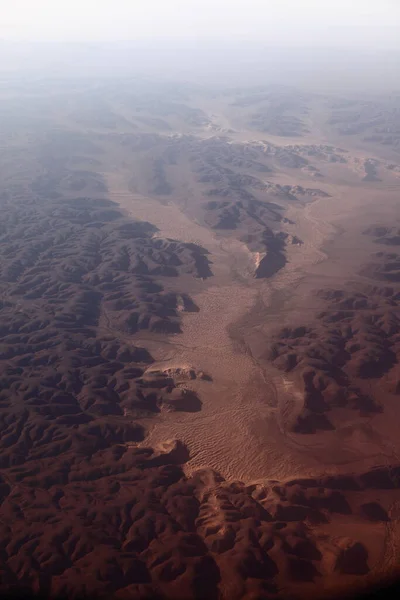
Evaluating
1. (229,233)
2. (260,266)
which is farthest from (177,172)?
(260,266)

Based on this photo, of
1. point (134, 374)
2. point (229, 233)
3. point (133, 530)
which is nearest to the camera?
point (133, 530)

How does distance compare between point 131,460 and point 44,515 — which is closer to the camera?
point 44,515

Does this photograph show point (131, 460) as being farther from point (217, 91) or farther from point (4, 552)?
point (217, 91)

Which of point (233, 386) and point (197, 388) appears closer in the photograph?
point (197, 388)

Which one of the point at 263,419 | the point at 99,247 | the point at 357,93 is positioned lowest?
the point at 263,419

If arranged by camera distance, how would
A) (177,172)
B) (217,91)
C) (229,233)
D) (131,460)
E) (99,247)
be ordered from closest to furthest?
1. (131,460)
2. (99,247)
3. (229,233)
4. (177,172)
5. (217,91)

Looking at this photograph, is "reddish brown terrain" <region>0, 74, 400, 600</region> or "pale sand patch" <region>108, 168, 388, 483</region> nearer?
"reddish brown terrain" <region>0, 74, 400, 600</region>

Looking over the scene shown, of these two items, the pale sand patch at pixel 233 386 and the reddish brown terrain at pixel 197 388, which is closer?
the reddish brown terrain at pixel 197 388

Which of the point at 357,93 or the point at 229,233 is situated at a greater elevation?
the point at 357,93
